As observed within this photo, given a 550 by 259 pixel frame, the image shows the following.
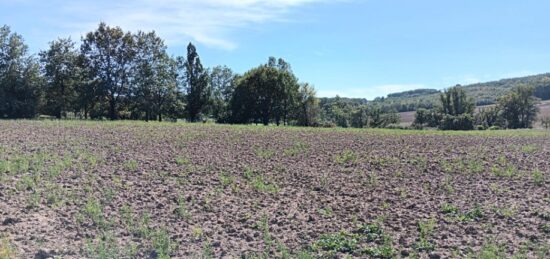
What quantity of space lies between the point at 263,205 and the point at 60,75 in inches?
2279

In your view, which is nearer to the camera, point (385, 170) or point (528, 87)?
point (385, 170)

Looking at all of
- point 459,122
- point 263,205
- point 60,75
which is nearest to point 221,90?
point 60,75

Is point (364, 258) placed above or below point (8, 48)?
below

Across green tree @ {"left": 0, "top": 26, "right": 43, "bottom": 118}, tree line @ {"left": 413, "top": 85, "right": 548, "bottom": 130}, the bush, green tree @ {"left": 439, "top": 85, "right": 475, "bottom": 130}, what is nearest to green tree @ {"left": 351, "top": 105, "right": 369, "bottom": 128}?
tree line @ {"left": 413, "top": 85, "right": 548, "bottom": 130}

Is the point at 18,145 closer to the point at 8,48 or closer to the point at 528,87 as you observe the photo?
the point at 8,48

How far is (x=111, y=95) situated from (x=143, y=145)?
41.6m

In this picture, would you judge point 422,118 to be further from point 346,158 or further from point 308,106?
point 346,158

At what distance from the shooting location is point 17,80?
55281 millimetres

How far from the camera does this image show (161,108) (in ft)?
221

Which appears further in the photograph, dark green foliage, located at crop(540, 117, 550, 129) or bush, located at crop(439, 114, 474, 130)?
bush, located at crop(439, 114, 474, 130)

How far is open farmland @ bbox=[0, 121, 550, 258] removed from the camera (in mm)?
9227

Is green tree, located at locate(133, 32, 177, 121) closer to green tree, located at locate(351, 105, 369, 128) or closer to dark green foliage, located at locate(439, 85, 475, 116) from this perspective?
green tree, located at locate(351, 105, 369, 128)

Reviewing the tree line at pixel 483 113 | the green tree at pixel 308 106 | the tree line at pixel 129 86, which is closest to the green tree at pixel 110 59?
the tree line at pixel 129 86

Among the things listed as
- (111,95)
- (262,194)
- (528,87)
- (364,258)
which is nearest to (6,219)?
(262,194)
